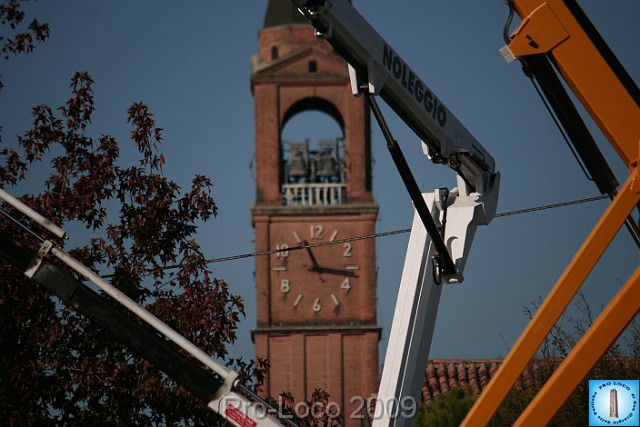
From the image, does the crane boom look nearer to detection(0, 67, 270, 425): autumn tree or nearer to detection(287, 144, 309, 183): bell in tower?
detection(0, 67, 270, 425): autumn tree

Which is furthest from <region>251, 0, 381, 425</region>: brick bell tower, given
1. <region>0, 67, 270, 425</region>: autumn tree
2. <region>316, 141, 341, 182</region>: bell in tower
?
<region>0, 67, 270, 425</region>: autumn tree

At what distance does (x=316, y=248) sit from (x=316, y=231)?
95 centimetres

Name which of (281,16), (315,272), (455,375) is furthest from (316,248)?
(455,375)

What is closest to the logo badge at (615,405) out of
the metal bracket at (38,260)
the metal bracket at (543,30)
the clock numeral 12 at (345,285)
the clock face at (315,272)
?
the metal bracket at (543,30)

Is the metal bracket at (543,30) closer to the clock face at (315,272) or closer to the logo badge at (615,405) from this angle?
the logo badge at (615,405)

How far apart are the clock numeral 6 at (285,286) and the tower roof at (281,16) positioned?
10.3 metres

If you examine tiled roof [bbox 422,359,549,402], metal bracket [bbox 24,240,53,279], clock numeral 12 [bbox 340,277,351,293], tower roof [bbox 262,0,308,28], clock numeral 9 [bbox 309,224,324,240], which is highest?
tower roof [bbox 262,0,308,28]

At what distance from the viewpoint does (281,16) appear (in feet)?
171

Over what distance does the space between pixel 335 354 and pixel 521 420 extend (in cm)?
4129

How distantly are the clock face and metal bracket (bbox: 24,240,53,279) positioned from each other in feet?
130

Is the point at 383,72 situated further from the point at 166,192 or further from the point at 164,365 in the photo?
the point at 166,192

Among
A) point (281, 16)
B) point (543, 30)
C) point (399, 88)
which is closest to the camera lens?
point (543, 30)

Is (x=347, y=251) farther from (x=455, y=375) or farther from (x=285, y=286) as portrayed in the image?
(x=455, y=375)

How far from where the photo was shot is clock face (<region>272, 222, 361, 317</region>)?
4888 cm
